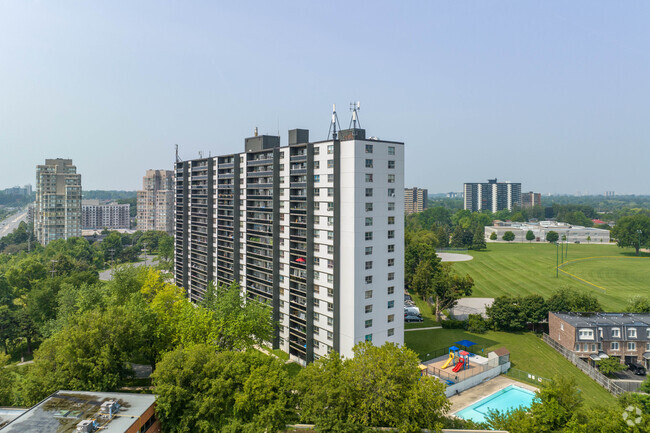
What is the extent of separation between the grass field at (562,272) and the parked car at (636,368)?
3128 cm

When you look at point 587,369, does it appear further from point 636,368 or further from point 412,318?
point 412,318

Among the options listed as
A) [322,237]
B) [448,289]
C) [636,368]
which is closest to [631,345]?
[636,368]

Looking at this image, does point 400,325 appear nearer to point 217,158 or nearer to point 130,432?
point 130,432

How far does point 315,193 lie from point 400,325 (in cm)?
1920

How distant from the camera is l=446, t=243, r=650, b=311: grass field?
101188mm

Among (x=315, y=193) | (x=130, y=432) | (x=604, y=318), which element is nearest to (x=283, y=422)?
(x=130, y=432)

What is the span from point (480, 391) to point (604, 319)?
26470mm

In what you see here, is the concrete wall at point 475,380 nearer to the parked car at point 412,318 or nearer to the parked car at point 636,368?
the parked car at point 636,368

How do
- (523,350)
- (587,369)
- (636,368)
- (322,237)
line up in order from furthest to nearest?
(523,350)
(636,368)
(587,369)
(322,237)

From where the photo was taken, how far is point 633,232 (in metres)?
156

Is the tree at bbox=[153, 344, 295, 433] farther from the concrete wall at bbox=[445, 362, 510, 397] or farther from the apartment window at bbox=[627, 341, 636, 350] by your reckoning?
the apartment window at bbox=[627, 341, 636, 350]

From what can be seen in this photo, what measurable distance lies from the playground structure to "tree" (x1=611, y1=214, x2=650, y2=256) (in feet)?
447

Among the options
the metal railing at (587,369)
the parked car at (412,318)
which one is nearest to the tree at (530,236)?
the parked car at (412,318)

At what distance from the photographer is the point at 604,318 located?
60.7m
